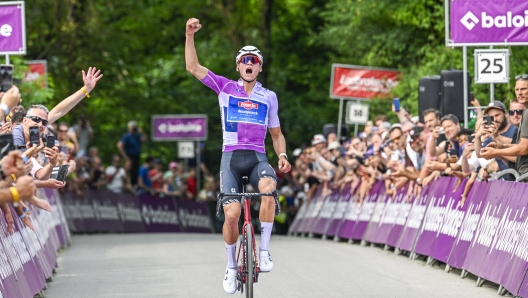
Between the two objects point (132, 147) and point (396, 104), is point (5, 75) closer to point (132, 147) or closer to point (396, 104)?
point (396, 104)

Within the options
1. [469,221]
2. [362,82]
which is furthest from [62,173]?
[362,82]

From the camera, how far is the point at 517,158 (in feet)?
42.2

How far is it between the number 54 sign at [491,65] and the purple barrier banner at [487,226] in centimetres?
476

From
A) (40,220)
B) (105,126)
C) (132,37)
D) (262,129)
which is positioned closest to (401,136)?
(40,220)

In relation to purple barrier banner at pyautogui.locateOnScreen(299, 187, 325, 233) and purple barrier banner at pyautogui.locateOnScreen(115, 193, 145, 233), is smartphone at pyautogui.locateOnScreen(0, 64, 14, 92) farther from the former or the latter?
purple barrier banner at pyautogui.locateOnScreen(115, 193, 145, 233)

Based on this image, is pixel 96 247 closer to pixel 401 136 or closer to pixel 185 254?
pixel 185 254

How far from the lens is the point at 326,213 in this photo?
2598 centimetres

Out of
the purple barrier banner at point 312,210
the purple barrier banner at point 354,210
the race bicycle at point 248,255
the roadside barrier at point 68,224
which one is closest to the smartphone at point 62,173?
the roadside barrier at point 68,224

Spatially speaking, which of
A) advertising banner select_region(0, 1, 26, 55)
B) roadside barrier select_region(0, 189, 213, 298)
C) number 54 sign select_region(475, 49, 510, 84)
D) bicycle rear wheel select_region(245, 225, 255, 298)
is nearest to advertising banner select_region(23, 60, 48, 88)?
roadside barrier select_region(0, 189, 213, 298)

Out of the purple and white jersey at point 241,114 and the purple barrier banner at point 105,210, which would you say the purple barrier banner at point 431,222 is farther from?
the purple barrier banner at point 105,210

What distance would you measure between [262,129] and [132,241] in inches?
543

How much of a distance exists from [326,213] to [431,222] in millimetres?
9540

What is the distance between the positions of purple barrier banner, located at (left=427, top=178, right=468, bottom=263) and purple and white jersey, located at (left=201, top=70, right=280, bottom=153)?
14.1 ft

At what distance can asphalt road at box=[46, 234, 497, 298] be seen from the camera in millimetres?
12805
